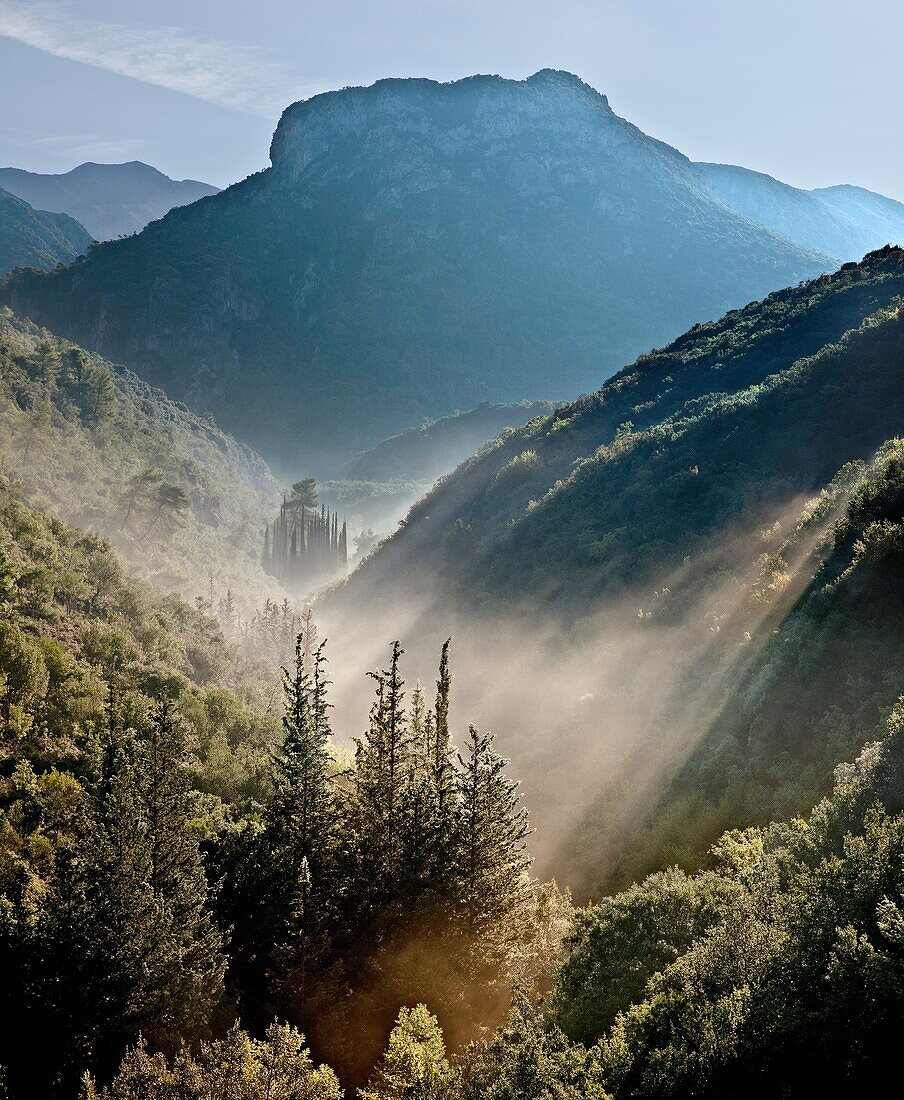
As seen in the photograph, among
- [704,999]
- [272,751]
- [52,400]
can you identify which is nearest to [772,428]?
[272,751]

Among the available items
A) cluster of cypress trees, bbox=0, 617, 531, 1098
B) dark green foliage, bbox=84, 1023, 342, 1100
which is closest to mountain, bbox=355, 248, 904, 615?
cluster of cypress trees, bbox=0, 617, 531, 1098

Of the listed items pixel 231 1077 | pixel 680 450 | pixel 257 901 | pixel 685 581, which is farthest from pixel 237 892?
pixel 680 450

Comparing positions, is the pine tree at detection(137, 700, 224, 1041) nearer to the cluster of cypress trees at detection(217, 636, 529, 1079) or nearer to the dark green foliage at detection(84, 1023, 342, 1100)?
the cluster of cypress trees at detection(217, 636, 529, 1079)

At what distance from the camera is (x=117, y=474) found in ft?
290

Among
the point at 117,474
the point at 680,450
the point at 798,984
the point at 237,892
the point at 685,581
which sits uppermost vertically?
the point at 117,474

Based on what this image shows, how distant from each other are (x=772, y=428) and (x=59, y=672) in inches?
1698

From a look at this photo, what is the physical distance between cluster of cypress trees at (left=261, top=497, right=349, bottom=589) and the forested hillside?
176 inches

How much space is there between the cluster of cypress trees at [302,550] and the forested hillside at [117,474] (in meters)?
4.46

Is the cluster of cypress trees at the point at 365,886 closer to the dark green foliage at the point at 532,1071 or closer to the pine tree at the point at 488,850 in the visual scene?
the pine tree at the point at 488,850

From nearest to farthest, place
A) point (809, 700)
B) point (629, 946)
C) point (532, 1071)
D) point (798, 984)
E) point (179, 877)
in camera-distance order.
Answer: point (798, 984)
point (532, 1071)
point (629, 946)
point (179, 877)
point (809, 700)

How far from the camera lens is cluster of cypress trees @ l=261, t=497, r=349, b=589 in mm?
127312

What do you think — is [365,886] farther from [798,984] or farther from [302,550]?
[302,550]

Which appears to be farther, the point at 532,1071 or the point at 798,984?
the point at 532,1071

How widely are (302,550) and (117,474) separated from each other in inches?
1740
